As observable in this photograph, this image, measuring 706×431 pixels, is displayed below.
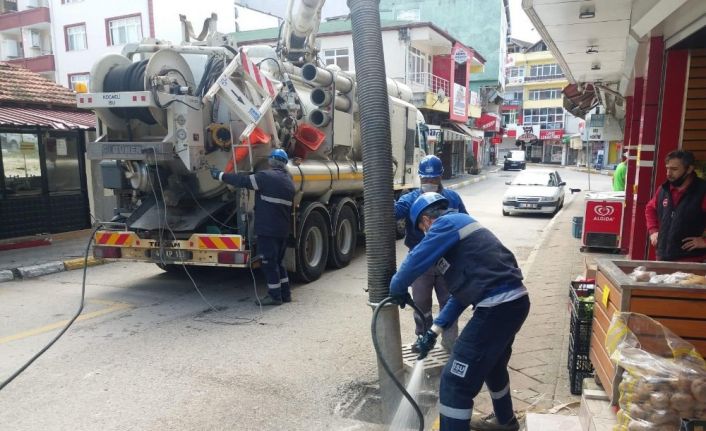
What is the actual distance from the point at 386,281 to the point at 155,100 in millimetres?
3721

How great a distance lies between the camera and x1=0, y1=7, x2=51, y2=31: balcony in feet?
95.1

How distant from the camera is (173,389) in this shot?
388 centimetres

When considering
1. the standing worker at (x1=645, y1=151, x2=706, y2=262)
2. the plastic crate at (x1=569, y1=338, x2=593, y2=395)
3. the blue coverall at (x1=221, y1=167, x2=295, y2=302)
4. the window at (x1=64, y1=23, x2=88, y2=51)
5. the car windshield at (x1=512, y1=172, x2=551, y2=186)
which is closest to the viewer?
the plastic crate at (x1=569, y1=338, x2=593, y2=395)

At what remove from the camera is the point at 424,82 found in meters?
26.5

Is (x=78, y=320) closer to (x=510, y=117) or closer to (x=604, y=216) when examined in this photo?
(x=604, y=216)

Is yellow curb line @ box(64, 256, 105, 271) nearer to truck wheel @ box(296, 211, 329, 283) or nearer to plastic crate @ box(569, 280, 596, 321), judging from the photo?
truck wheel @ box(296, 211, 329, 283)

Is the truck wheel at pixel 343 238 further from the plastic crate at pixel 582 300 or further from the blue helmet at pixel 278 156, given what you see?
the plastic crate at pixel 582 300

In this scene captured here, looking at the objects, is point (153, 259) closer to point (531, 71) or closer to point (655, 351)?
point (655, 351)

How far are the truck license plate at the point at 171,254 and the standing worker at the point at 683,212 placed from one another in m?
4.88

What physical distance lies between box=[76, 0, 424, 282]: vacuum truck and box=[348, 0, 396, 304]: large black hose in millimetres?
3094

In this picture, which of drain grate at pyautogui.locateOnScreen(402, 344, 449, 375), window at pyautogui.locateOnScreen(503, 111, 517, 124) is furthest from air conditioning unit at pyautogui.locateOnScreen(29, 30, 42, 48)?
window at pyautogui.locateOnScreen(503, 111, 517, 124)

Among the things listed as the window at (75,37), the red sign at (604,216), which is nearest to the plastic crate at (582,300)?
the red sign at (604,216)

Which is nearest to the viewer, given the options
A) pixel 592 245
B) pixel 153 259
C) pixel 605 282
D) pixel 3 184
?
pixel 605 282

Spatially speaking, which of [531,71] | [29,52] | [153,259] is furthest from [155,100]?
[531,71]
